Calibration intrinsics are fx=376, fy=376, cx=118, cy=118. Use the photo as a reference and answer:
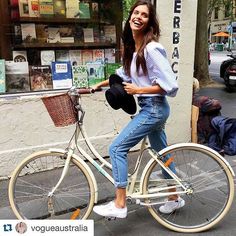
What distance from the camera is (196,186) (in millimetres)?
3279

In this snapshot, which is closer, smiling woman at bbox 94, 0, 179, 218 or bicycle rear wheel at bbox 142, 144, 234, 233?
smiling woman at bbox 94, 0, 179, 218

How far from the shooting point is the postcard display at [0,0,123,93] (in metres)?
4.71

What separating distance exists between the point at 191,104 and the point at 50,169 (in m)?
2.90

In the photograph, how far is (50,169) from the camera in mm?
3176

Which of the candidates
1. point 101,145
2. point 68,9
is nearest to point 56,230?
point 101,145

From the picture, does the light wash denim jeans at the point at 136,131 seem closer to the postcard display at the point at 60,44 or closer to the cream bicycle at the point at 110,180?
the cream bicycle at the point at 110,180

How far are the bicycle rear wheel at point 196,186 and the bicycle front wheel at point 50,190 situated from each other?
53 cm

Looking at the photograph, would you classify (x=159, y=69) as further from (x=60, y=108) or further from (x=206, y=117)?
(x=206, y=117)

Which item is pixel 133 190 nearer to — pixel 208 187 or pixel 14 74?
pixel 208 187

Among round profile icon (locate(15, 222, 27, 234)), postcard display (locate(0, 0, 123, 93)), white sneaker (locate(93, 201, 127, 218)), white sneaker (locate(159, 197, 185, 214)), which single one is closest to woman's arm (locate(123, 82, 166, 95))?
white sneaker (locate(93, 201, 127, 218))

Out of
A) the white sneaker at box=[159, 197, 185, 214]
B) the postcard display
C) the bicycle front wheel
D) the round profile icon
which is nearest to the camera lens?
the round profile icon

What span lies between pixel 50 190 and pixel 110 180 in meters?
0.49

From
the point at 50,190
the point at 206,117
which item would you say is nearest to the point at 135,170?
the point at 50,190

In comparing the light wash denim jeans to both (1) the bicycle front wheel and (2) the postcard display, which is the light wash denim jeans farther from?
(2) the postcard display
